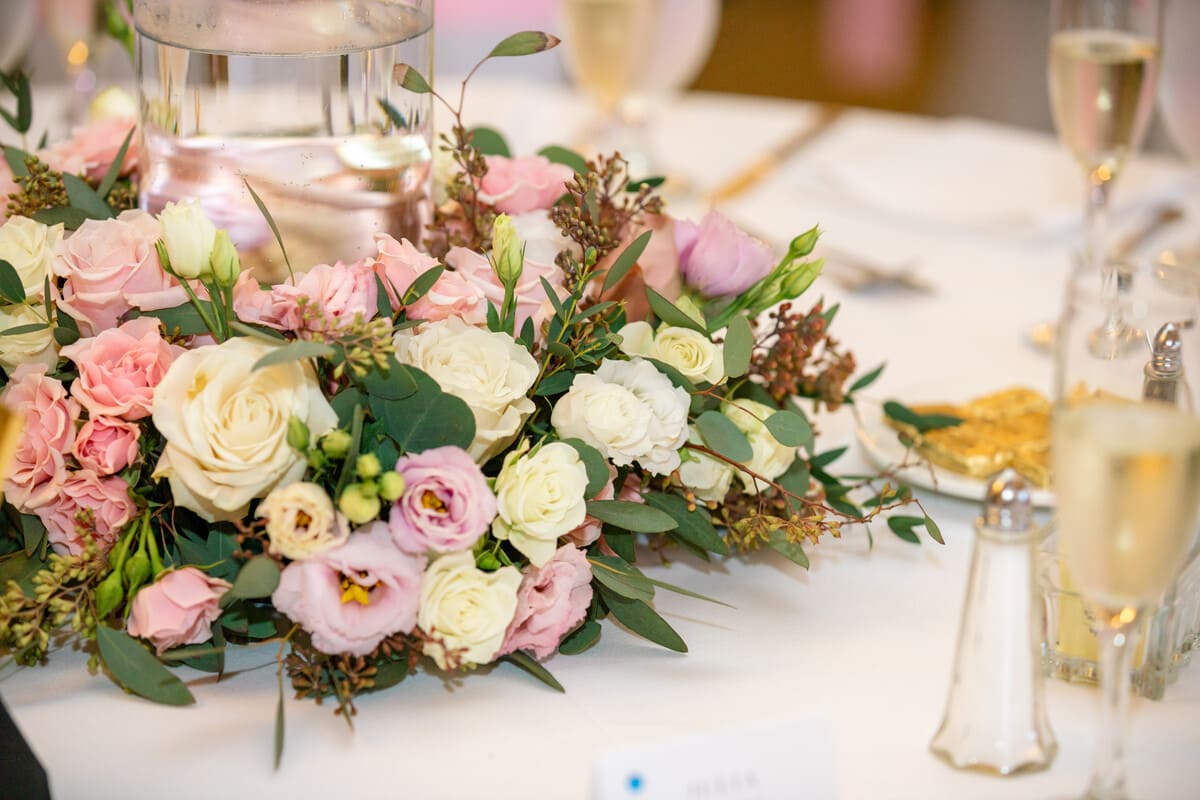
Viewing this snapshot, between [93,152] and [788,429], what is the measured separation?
0.64 metres

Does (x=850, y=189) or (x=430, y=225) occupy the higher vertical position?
(x=430, y=225)

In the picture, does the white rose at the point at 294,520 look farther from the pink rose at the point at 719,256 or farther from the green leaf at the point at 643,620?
the pink rose at the point at 719,256

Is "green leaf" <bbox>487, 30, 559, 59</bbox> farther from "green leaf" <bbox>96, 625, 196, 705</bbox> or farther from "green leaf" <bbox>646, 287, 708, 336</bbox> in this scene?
"green leaf" <bbox>96, 625, 196, 705</bbox>

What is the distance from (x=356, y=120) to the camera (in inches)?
41.0

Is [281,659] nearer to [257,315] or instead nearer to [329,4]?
[257,315]

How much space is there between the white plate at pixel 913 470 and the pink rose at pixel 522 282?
340 mm

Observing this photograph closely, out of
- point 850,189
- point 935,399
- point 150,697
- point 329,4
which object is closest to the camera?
point 150,697

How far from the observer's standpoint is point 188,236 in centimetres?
83

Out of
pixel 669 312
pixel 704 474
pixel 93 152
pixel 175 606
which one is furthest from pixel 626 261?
pixel 93 152

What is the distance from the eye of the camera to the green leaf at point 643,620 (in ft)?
2.92

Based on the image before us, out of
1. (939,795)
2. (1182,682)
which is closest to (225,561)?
(939,795)

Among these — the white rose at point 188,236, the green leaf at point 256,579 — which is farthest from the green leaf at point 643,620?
the white rose at point 188,236

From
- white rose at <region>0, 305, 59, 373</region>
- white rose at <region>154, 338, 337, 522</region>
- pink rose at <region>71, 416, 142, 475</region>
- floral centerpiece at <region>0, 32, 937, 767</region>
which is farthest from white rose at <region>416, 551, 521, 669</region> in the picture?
white rose at <region>0, 305, 59, 373</region>

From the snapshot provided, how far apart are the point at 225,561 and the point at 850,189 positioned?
50.8 inches
